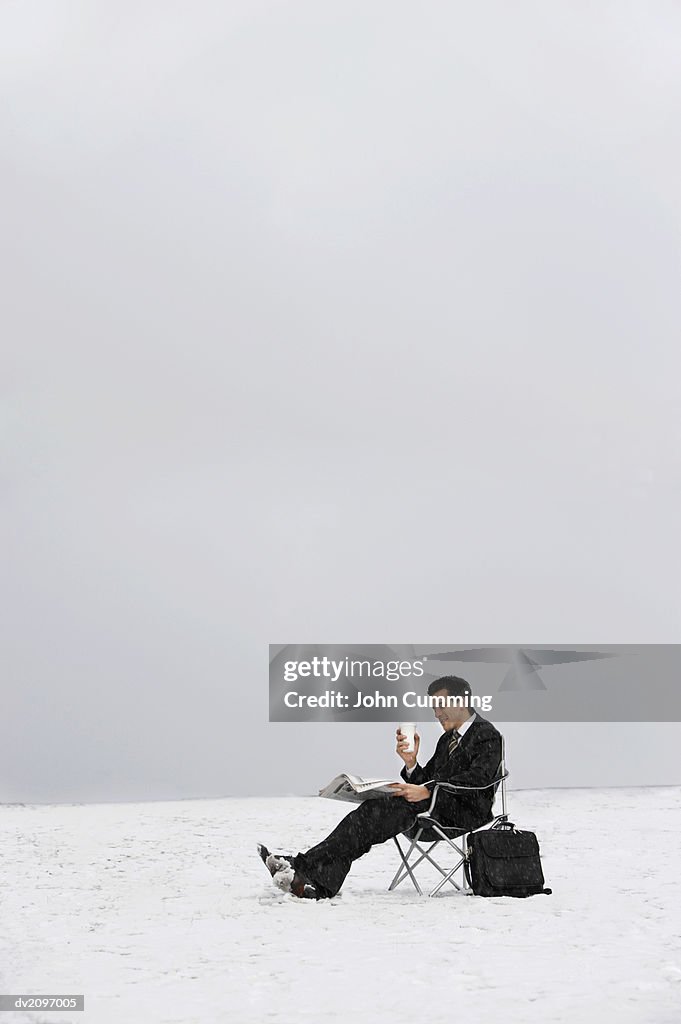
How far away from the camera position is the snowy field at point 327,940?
9.16 ft

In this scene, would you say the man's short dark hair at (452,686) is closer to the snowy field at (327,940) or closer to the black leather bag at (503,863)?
the black leather bag at (503,863)

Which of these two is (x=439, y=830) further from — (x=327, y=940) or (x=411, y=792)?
(x=327, y=940)

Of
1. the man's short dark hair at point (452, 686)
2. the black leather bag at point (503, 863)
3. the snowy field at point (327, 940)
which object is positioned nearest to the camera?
the snowy field at point (327, 940)

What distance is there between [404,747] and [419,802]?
28 cm

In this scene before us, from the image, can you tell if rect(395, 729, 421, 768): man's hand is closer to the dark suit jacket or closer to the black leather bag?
the dark suit jacket

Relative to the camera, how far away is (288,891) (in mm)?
4230

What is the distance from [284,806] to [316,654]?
1.18m

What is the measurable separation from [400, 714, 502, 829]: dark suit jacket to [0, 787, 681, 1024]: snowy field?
0.33 m

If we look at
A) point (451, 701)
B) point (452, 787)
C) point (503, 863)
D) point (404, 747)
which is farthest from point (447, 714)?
point (503, 863)

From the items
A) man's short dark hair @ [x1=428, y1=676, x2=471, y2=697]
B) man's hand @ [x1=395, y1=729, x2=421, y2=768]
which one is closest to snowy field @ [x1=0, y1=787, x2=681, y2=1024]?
man's hand @ [x1=395, y1=729, x2=421, y2=768]

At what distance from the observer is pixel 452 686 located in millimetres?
4422

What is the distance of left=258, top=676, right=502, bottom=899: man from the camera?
164 inches

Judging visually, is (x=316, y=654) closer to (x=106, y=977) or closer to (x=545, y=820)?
(x=545, y=820)

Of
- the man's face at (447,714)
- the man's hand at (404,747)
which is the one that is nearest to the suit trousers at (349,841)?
the man's hand at (404,747)
